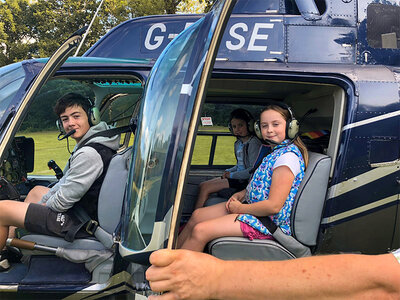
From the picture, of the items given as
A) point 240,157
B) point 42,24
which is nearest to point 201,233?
point 240,157

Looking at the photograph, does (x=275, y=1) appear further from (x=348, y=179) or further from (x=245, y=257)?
(x=245, y=257)

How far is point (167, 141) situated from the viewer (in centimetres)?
136

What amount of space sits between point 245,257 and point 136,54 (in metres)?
1.87

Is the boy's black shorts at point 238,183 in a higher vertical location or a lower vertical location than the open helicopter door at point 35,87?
lower

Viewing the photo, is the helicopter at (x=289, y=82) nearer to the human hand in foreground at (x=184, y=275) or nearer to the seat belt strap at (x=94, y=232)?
the seat belt strap at (x=94, y=232)

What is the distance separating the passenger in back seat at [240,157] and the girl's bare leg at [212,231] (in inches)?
50.5

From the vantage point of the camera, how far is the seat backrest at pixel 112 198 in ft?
7.64

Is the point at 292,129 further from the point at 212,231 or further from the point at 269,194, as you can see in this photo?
the point at 212,231

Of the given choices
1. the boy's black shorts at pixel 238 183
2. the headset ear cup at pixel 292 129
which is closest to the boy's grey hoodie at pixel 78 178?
the headset ear cup at pixel 292 129

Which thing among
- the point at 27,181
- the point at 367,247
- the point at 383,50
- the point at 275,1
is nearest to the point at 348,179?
the point at 367,247

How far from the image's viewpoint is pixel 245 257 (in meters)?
2.27

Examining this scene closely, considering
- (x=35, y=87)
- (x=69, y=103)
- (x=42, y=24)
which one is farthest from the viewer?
(x=42, y=24)

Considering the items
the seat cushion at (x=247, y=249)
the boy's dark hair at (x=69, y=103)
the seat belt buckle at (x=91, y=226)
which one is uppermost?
the boy's dark hair at (x=69, y=103)

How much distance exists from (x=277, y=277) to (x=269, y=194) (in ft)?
4.12
